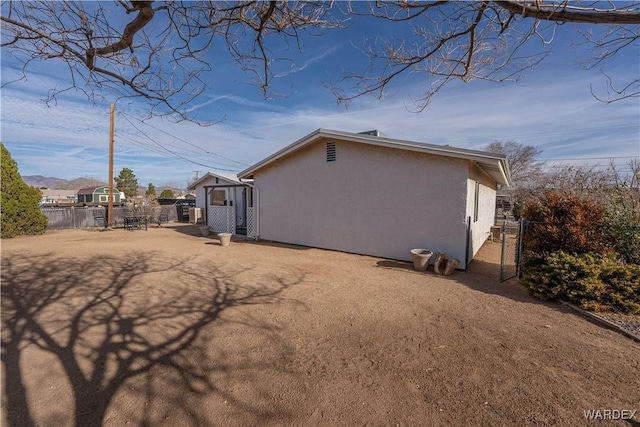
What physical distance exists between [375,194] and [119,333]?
6794 millimetres

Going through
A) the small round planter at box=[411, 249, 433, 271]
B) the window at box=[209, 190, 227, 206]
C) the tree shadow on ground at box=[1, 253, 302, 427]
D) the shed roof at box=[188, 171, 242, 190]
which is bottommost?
the tree shadow on ground at box=[1, 253, 302, 427]

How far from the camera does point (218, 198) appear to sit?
18109 mm

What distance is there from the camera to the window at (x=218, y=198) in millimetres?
17444

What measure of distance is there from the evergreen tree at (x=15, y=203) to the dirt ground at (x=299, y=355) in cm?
1006

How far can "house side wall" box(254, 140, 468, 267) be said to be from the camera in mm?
7242

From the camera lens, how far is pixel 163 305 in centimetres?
454

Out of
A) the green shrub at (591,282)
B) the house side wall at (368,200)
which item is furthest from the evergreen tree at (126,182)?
the green shrub at (591,282)

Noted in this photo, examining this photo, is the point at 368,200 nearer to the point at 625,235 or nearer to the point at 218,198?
the point at 625,235

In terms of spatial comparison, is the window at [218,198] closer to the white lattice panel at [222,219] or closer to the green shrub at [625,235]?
the white lattice panel at [222,219]

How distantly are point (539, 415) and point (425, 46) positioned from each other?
13.7 feet

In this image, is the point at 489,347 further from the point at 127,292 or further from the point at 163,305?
the point at 127,292

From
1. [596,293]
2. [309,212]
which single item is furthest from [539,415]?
[309,212]

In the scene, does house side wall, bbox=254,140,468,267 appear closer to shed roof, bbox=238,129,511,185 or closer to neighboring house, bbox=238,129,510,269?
neighboring house, bbox=238,129,510,269

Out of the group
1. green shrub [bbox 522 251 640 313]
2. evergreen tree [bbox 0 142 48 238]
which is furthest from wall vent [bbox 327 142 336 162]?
evergreen tree [bbox 0 142 48 238]
